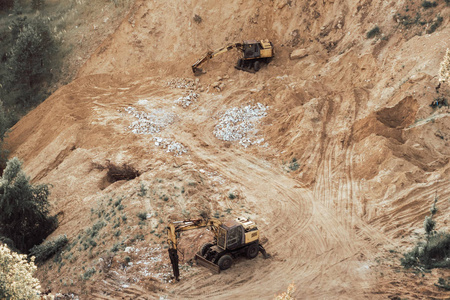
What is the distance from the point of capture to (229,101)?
29.7m

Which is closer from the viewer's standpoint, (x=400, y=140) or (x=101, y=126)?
(x=400, y=140)

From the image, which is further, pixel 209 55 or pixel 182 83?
pixel 182 83

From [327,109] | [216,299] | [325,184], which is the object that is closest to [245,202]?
[325,184]

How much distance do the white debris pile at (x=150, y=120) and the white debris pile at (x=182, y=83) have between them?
2.86 metres

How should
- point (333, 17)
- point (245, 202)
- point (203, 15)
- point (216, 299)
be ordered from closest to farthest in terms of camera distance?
point (216, 299), point (245, 202), point (333, 17), point (203, 15)

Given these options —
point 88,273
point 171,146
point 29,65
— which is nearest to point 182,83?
point 171,146

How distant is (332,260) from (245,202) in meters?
5.42

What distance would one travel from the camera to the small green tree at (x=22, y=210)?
19688 millimetres

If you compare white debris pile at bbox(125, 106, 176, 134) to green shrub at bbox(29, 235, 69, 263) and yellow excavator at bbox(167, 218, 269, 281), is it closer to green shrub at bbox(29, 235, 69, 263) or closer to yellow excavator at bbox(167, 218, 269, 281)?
green shrub at bbox(29, 235, 69, 263)

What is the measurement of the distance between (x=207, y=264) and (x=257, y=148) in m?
10.4

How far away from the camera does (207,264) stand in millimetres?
16625

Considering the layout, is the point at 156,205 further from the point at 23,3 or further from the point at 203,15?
the point at 23,3

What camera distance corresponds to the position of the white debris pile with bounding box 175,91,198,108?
3027 centimetres

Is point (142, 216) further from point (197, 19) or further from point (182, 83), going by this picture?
point (197, 19)
